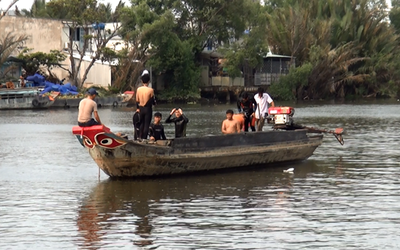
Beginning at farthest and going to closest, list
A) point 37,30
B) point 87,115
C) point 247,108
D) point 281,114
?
point 37,30, point 247,108, point 281,114, point 87,115

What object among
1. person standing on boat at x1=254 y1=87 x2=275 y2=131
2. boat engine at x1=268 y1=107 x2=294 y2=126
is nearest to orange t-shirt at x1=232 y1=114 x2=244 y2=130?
boat engine at x1=268 y1=107 x2=294 y2=126

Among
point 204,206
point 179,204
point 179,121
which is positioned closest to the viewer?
point 204,206

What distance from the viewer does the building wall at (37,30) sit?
52.1 meters

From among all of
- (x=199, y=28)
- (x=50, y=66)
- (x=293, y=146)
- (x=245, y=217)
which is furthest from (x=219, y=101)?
(x=245, y=217)

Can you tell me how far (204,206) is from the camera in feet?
41.2

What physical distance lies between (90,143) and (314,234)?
511 cm

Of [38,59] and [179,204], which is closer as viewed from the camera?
[179,204]

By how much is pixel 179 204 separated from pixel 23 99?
30.1 m

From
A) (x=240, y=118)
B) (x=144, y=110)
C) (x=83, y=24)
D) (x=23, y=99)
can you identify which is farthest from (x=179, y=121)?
(x=83, y=24)

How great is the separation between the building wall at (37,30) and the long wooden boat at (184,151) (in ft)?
122

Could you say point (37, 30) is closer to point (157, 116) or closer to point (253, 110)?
point (253, 110)

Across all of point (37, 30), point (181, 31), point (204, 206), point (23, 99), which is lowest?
point (204, 206)

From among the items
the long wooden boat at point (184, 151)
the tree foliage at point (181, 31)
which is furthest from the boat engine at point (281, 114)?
the tree foliage at point (181, 31)

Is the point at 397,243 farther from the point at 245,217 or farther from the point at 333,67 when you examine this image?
the point at 333,67
